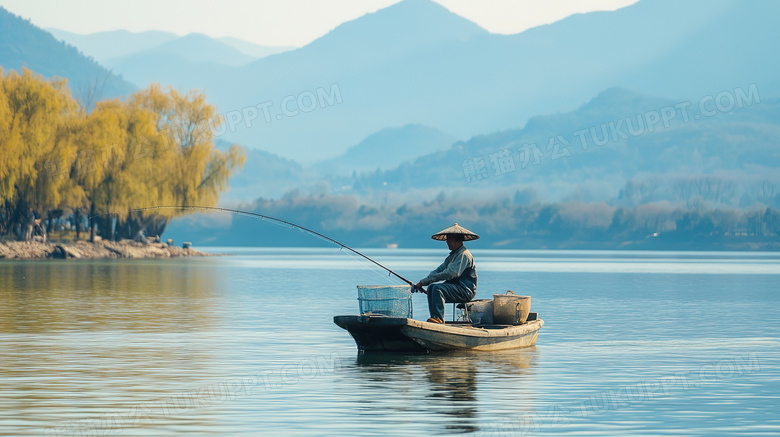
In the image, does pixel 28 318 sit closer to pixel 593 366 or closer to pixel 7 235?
pixel 593 366

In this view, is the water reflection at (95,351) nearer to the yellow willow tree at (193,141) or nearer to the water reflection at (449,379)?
the water reflection at (449,379)

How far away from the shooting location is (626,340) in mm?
24391

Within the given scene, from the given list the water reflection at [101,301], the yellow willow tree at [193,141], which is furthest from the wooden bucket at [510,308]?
the yellow willow tree at [193,141]

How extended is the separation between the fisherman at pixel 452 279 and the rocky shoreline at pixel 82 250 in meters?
53.7

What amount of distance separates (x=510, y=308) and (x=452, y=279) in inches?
65.0

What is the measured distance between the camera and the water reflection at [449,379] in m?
13.3

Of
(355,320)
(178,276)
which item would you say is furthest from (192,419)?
(178,276)

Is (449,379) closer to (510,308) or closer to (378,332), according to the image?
(378,332)

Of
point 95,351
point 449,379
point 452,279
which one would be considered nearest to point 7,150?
point 95,351

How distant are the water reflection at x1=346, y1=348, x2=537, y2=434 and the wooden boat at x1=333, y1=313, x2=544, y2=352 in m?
0.17

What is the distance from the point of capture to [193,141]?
270 ft

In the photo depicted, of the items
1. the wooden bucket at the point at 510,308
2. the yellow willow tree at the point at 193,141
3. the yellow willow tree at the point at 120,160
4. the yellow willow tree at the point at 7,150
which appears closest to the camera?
the wooden bucket at the point at 510,308

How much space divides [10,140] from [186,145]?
2090cm

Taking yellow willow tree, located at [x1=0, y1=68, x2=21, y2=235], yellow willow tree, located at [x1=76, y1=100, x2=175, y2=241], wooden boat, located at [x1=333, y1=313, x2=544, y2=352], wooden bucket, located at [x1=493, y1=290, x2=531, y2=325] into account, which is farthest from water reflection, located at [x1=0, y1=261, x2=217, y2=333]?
yellow willow tree, located at [x1=76, y1=100, x2=175, y2=241]
